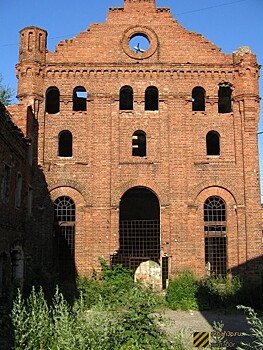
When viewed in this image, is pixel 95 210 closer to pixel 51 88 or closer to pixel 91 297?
pixel 91 297

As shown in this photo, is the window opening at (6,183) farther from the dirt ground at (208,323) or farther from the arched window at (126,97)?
the arched window at (126,97)

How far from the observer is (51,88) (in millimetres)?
21453

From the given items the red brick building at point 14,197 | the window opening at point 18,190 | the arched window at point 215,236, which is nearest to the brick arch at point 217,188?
the arched window at point 215,236

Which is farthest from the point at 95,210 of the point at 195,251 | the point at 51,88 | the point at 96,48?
the point at 96,48

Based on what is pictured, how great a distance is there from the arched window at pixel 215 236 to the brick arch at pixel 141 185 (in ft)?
6.61

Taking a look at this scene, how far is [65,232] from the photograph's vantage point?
2020 cm

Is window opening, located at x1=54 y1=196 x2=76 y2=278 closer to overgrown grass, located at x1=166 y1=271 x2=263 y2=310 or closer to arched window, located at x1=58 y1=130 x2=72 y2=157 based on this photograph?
arched window, located at x1=58 y1=130 x2=72 y2=157

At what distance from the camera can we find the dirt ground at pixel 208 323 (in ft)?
43.4

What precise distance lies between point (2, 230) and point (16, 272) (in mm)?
3418

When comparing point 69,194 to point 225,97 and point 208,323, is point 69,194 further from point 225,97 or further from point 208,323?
point 225,97

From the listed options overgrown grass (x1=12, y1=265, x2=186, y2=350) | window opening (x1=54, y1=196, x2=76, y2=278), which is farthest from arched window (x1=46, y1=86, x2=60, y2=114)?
overgrown grass (x1=12, y1=265, x2=186, y2=350)

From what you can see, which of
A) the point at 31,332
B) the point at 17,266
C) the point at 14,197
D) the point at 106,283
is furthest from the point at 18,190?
the point at 31,332

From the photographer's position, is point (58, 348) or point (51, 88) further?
point (51, 88)

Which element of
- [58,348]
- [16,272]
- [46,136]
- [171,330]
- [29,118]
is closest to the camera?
[58,348]
